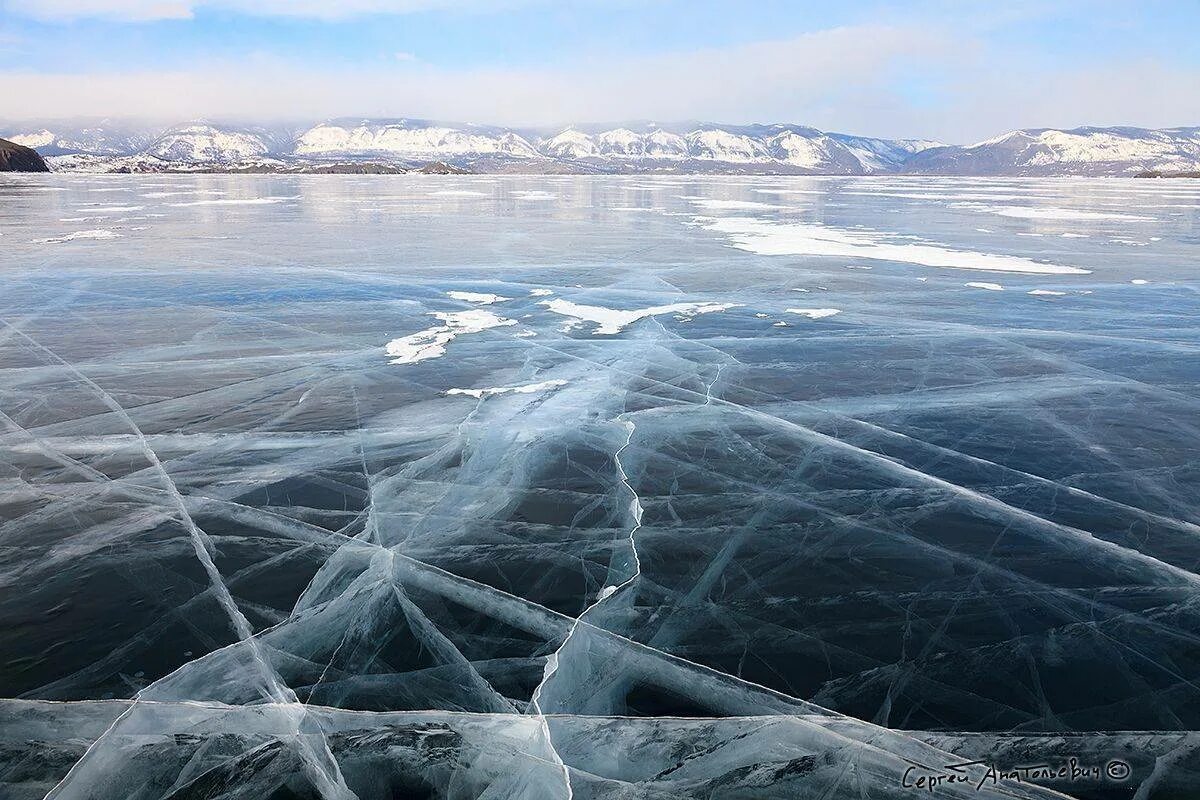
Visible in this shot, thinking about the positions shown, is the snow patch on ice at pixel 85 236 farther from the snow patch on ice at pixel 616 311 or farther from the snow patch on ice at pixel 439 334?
the snow patch on ice at pixel 616 311

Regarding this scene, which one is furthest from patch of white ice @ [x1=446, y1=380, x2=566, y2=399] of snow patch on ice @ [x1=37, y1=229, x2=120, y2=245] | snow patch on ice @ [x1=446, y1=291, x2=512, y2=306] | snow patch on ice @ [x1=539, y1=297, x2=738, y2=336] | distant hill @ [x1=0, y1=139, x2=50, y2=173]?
distant hill @ [x1=0, y1=139, x2=50, y2=173]

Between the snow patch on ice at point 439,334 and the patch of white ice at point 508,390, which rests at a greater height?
the snow patch on ice at point 439,334

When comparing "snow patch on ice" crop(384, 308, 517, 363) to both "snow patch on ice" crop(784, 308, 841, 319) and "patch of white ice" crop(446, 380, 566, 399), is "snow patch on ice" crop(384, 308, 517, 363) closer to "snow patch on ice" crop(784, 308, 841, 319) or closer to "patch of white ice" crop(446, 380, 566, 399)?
"patch of white ice" crop(446, 380, 566, 399)

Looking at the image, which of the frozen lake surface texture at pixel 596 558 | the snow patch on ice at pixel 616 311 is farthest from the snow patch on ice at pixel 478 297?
the frozen lake surface texture at pixel 596 558

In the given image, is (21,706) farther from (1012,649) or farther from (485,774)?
(1012,649)

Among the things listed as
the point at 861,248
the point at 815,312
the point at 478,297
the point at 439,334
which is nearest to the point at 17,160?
the point at 478,297

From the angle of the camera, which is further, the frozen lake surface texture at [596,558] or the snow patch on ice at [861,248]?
the snow patch on ice at [861,248]

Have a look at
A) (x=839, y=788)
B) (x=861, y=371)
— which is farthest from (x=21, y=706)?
(x=861, y=371)
